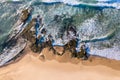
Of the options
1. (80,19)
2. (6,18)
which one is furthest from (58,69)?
(6,18)

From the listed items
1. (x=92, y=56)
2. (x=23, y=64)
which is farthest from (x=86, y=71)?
(x=23, y=64)

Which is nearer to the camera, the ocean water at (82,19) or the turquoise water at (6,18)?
the ocean water at (82,19)

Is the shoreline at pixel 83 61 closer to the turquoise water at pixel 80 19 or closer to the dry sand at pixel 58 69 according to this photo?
the dry sand at pixel 58 69

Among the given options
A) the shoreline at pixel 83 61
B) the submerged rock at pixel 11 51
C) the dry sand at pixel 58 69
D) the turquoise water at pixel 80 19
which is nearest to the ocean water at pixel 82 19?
the turquoise water at pixel 80 19

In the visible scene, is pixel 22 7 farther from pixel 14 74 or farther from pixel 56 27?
pixel 14 74

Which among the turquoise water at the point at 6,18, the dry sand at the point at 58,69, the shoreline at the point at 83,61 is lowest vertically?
the dry sand at the point at 58,69

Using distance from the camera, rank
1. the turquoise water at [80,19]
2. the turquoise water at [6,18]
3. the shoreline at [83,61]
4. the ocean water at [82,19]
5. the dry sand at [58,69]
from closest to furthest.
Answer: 1. the dry sand at [58,69]
2. the shoreline at [83,61]
3. the ocean water at [82,19]
4. the turquoise water at [80,19]
5. the turquoise water at [6,18]

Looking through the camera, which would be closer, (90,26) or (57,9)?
(90,26)
